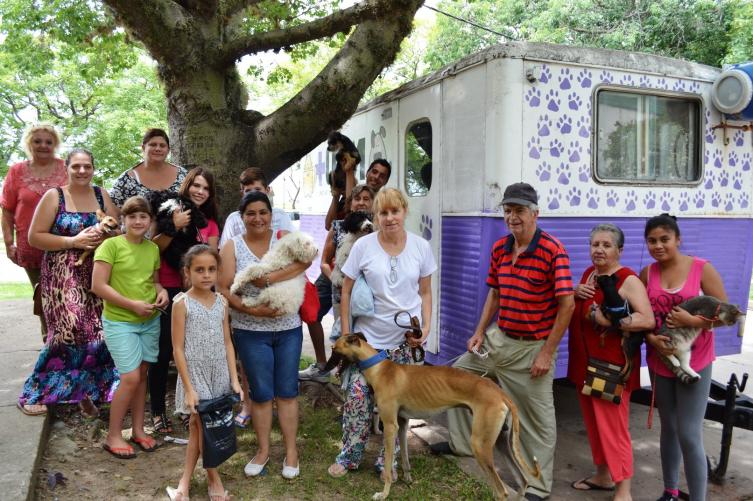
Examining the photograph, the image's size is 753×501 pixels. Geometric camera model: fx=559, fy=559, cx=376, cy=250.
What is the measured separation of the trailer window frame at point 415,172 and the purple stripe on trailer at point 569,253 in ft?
1.60

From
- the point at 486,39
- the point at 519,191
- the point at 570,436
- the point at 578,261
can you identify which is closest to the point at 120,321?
the point at 519,191

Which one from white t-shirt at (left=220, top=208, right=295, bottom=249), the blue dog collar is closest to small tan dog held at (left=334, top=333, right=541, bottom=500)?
the blue dog collar

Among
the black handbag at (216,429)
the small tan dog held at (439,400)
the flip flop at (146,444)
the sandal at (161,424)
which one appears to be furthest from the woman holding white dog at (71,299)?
the small tan dog held at (439,400)

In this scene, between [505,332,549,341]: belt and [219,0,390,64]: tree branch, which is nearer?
[505,332,549,341]: belt

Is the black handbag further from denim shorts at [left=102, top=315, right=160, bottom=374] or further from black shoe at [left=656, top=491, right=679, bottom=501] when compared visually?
black shoe at [left=656, top=491, right=679, bottom=501]

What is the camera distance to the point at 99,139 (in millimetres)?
19031

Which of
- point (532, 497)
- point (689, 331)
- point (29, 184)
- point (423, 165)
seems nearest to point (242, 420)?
point (532, 497)

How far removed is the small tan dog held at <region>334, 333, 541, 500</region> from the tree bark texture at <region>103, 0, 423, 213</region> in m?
2.40

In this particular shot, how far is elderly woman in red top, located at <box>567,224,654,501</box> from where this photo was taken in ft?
10.3

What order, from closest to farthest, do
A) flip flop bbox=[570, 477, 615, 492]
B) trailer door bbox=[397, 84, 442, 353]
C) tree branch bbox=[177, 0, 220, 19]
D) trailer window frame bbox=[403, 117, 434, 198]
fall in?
1. flip flop bbox=[570, 477, 615, 492]
2. trailer door bbox=[397, 84, 442, 353]
3. trailer window frame bbox=[403, 117, 434, 198]
4. tree branch bbox=[177, 0, 220, 19]

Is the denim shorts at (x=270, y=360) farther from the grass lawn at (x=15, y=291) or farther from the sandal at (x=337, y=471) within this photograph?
Result: the grass lawn at (x=15, y=291)

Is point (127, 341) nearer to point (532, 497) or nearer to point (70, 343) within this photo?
point (70, 343)

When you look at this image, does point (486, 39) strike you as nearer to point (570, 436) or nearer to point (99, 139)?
point (99, 139)

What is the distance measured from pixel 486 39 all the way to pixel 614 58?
17.2 meters
